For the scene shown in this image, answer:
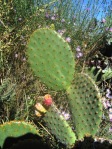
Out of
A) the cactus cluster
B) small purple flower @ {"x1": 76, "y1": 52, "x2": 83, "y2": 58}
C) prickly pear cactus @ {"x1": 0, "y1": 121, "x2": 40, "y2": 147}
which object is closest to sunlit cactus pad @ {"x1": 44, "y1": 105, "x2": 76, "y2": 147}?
the cactus cluster

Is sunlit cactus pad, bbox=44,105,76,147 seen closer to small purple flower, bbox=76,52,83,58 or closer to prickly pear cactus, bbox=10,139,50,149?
prickly pear cactus, bbox=10,139,50,149

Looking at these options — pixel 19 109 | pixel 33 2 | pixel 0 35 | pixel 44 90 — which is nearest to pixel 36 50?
pixel 19 109

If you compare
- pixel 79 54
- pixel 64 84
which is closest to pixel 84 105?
pixel 64 84

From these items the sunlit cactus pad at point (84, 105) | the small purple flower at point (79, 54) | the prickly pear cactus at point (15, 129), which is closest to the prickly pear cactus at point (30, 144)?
the prickly pear cactus at point (15, 129)

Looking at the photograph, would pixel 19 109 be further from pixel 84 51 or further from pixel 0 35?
pixel 84 51

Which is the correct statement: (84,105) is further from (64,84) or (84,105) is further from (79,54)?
(79,54)

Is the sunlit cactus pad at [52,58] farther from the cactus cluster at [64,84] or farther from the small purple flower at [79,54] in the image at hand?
the small purple flower at [79,54]
